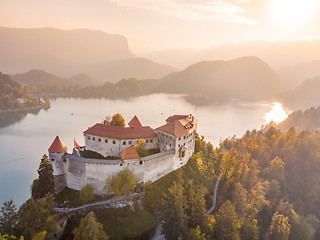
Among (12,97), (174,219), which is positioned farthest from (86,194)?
(12,97)

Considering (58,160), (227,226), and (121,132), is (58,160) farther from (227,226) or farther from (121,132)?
(227,226)

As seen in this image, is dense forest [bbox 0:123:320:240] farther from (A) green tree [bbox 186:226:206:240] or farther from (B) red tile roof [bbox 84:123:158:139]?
(B) red tile roof [bbox 84:123:158:139]

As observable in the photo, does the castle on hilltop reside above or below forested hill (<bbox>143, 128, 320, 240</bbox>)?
above

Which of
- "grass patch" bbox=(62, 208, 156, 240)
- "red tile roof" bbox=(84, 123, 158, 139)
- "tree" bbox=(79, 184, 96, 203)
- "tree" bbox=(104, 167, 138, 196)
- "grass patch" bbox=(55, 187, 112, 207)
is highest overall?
"red tile roof" bbox=(84, 123, 158, 139)

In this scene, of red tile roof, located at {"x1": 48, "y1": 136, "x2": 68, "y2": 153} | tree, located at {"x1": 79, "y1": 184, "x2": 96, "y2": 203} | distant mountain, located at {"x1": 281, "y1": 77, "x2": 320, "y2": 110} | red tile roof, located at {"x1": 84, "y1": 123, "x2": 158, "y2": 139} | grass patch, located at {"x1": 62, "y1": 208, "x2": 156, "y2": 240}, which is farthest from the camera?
distant mountain, located at {"x1": 281, "y1": 77, "x2": 320, "y2": 110}

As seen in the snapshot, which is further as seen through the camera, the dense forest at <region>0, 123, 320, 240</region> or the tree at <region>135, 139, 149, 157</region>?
the tree at <region>135, 139, 149, 157</region>

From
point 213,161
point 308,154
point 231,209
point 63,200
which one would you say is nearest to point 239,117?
point 308,154

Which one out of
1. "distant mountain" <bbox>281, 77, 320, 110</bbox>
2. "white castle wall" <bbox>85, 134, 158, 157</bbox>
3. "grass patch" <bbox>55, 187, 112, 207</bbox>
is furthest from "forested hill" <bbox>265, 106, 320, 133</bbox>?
"grass patch" <bbox>55, 187, 112, 207</bbox>

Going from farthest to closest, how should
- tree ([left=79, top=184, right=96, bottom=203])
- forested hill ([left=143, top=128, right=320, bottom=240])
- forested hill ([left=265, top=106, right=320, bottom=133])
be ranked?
forested hill ([left=265, top=106, right=320, bottom=133])
tree ([left=79, top=184, right=96, bottom=203])
forested hill ([left=143, top=128, right=320, bottom=240])
